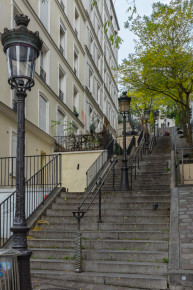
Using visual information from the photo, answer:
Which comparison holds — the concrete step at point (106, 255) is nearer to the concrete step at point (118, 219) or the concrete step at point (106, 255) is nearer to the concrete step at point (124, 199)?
the concrete step at point (118, 219)

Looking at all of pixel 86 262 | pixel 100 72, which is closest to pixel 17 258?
pixel 86 262

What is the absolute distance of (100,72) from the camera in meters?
34.3

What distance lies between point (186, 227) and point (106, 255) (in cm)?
204

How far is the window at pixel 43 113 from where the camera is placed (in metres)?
18.3

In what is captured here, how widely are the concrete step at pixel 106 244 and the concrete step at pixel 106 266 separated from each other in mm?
679

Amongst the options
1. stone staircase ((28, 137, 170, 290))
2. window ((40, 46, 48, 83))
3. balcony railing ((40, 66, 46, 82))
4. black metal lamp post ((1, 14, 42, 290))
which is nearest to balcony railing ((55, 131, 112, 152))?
balcony railing ((40, 66, 46, 82))

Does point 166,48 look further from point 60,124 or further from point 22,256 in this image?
point 22,256

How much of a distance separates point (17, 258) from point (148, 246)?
147 inches

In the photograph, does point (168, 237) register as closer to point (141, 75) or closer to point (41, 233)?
point (41, 233)

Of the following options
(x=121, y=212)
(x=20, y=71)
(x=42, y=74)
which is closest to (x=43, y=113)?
(x=42, y=74)

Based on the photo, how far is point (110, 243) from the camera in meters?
7.97

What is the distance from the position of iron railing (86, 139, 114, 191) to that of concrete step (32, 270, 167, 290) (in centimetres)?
698

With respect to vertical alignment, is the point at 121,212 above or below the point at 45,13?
below

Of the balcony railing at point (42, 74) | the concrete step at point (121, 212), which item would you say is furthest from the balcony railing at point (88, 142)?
the concrete step at point (121, 212)
